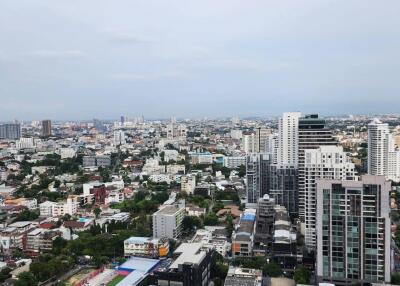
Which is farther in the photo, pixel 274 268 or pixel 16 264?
pixel 16 264

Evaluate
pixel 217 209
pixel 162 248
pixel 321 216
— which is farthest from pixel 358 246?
pixel 217 209

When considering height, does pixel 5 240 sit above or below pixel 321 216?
below

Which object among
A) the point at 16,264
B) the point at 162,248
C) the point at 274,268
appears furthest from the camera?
the point at 162,248

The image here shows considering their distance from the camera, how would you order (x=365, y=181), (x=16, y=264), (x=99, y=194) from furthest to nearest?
(x=99, y=194) → (x=16, y=264) → (x=365, y=181)

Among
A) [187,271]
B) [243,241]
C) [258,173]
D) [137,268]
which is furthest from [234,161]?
[187,271]

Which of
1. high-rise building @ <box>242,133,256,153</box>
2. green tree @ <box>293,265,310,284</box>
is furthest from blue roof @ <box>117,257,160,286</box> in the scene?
high-rise building @ <box>242,133,256,153</box>

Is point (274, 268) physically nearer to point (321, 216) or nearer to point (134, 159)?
point (321, 216)

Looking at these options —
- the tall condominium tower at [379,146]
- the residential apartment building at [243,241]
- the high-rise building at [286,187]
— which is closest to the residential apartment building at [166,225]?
the residential apartment building at [243,241]

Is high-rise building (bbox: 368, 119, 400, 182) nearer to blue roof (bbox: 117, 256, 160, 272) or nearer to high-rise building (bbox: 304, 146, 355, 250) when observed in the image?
high-rise building (bbox: 304, 146, 355, 250)
